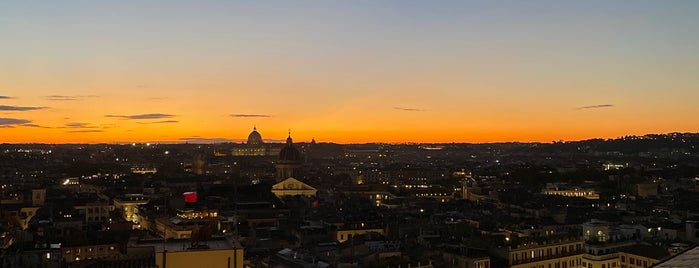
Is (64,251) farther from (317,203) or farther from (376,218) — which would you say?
(317,203)

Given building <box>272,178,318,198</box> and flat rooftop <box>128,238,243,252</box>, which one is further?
building <box>272,178,318,198</box>

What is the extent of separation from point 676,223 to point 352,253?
37.1 m

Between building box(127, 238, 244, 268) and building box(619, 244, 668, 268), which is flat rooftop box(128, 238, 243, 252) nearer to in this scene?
building box(127, 238, 244, 268)

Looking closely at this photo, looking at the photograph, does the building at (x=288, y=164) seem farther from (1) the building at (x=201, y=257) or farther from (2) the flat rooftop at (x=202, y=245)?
(1) the building at (x=201, y=257)

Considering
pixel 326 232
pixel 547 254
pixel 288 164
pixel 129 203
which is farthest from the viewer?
pixel 288 164

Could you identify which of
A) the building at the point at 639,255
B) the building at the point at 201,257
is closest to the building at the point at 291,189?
the building at the point at 639,255

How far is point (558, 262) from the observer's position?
5734 cm

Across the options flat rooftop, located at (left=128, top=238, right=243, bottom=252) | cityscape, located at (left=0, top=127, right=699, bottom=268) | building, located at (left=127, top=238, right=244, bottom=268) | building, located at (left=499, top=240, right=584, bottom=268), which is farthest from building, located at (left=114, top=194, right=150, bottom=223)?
building, located at (left=127, top=238, right=244, bottom=268)

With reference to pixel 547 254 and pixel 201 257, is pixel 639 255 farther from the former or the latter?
pixel 201 257

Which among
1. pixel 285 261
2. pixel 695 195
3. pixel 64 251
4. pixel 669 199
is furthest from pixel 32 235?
pixel 695 195

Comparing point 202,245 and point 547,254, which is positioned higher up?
point 202,245

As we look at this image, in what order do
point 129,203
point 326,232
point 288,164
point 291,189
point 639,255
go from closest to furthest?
point 639,255 → point 326,232 → point 129,203 → point 291,189 → point 288,164

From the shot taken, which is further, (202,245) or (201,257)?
(202,245)

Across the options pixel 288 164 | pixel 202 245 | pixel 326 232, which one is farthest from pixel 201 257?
pixel 288 164
